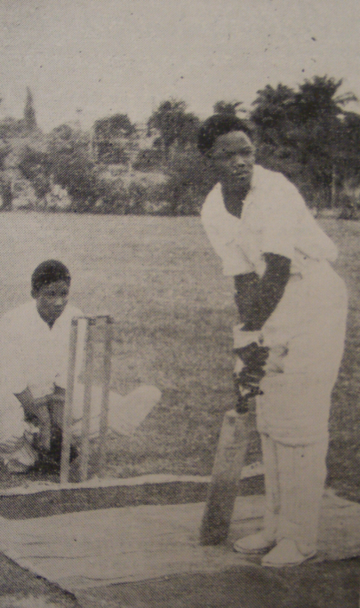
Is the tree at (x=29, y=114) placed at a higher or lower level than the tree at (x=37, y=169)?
higher

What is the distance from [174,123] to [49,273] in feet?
2.88

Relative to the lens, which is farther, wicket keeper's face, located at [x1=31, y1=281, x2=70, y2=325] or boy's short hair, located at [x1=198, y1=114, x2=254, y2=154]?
wicket keeper's face, located at [x1=31, y1=281, x2=70, y2=325]

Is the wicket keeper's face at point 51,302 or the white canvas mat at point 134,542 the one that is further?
the wicket keeper's face at point 51,302

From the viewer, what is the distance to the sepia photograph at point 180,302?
2.51 meters

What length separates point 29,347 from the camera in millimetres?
2629

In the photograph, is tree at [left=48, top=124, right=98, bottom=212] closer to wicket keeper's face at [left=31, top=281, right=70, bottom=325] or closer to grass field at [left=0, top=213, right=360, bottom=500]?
grass field at [left=0, top=213, right=360, bottom=500]

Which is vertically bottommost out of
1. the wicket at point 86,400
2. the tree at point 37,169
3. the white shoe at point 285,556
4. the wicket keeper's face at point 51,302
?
the white shoe at point 285,556

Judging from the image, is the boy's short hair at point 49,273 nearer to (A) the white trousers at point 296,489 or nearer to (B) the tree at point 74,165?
(B) the tree at point 74,165

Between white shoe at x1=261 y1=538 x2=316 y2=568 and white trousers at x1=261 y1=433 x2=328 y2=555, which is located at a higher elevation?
white trousers at x1=261 y1=433 x2=328 y2=555

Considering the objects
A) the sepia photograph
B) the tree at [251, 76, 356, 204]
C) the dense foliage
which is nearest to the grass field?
the sepia photograph

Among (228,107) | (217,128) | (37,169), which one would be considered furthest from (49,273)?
(228,107)

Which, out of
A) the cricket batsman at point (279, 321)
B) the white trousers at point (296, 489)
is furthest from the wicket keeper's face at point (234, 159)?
the white trousers at point (296, 489)

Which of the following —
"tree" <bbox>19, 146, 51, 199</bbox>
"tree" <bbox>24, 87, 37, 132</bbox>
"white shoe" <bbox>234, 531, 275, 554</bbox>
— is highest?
"tree" <bbox>24, 87, 37, 132</bbox>

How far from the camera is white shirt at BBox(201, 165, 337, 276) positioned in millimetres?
2459
